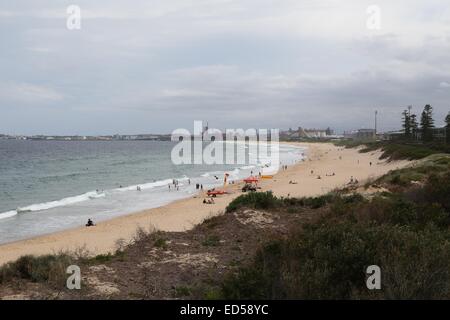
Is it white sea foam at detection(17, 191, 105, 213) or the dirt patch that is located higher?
the dirt patch

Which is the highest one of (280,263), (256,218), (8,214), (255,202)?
(280,263)

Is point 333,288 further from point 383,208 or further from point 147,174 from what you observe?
point 147,174

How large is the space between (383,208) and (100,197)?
26710 millimetres

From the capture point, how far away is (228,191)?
32.2m

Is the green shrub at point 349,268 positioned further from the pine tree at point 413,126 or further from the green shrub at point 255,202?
the pine tree at point 413,126

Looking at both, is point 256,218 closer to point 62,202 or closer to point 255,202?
point 255,202

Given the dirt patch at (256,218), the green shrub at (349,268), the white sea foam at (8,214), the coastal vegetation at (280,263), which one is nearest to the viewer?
the green shrub at (349,268)

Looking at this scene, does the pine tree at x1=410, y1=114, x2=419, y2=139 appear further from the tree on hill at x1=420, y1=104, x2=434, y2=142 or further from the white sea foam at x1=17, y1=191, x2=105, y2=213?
the white sea foam at x1=17, y1=191, x2=105, y2=213

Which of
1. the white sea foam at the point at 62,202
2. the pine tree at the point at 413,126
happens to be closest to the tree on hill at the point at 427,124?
the pine tree at the point at 413,126

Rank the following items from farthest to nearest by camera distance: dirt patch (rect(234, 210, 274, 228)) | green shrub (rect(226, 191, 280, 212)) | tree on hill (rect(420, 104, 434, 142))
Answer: tree on hill (rect(420, 104, 434, 142)) < green shrub (rect(226, 191, 280, 212)) < dirt patch (rect(234, 210, 274, 228))

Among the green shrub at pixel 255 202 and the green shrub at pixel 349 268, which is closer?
the green shrub at pixel 349 268

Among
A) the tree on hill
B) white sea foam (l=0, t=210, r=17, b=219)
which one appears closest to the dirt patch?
white sea foam (l=0, t=210, r=17, b=219)

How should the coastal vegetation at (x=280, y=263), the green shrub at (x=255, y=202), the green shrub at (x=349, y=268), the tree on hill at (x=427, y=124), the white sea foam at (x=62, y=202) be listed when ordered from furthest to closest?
the tree on hill at (x=427, y=124)
the white sea foam at (x=62, y=202)
the green shrub at (x=255, y=202)
the coastal vegetation at (x=280, y=263)
the green shrub at (x=349, y=268)

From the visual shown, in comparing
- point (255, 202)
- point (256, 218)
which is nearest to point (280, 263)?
point (256, 218)
